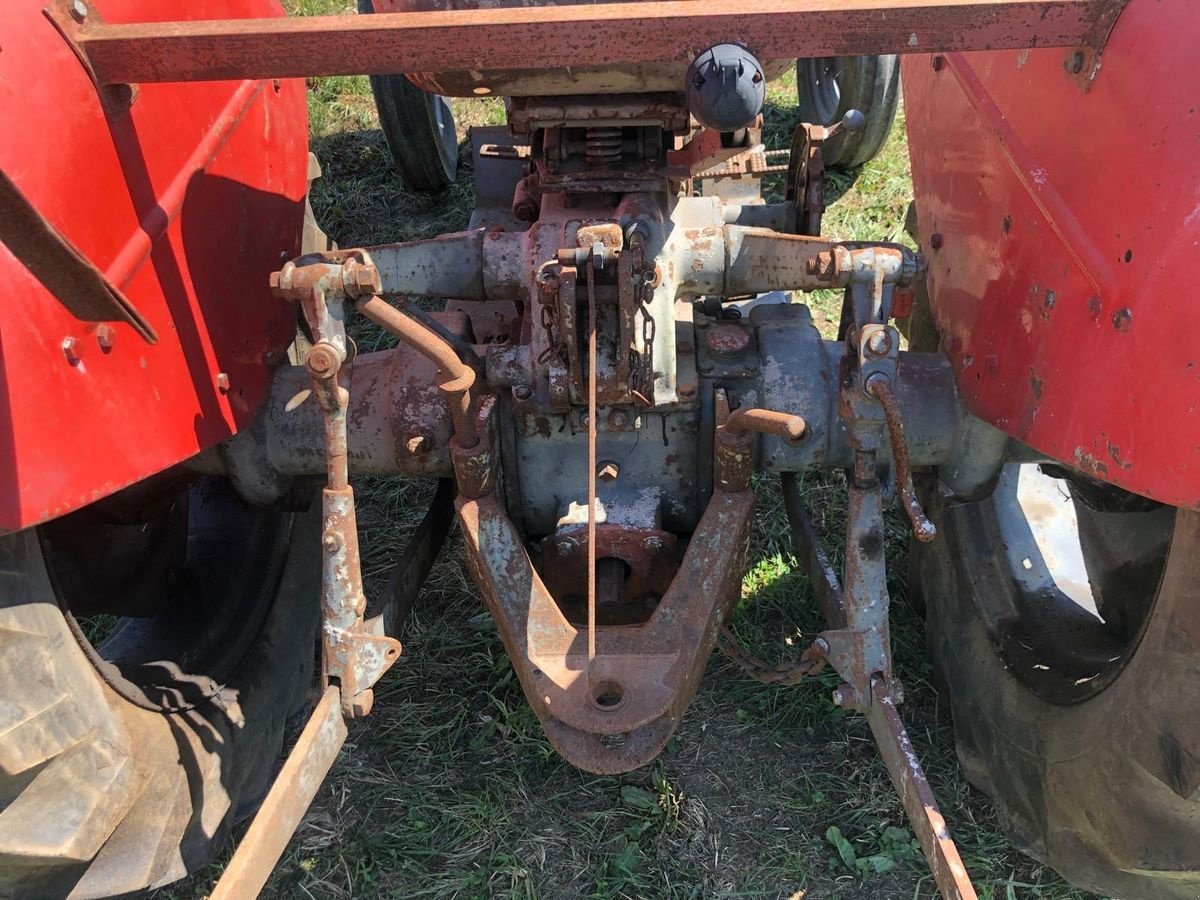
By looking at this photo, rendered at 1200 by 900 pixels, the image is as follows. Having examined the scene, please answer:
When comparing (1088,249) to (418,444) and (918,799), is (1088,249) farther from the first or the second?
(418,444)

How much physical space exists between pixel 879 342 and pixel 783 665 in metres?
0.61

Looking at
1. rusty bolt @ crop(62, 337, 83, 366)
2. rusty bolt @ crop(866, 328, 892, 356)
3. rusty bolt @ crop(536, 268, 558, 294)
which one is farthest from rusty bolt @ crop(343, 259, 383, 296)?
rusty bolt @ crop(866, 328, 892, 356)

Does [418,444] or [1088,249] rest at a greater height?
[1088,249]

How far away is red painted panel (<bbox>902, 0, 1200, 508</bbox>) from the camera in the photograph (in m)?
1.21

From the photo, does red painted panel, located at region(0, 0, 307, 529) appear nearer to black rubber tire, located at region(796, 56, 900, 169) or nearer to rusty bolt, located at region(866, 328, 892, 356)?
rusty bolt, located at region(866, 328, 892, 356)

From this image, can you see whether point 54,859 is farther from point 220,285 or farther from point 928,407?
point 928,407

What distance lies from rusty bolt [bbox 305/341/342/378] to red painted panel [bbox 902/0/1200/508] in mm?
1094

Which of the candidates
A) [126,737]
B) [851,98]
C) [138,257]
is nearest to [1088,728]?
[126,737]

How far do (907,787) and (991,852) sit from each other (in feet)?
2.63

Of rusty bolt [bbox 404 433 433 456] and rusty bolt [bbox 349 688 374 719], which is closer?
rusty bolt [bbox 349 688 374 719]

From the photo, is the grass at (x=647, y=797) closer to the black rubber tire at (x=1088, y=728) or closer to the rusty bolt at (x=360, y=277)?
the black rubber tire at (x=1088, y=728)

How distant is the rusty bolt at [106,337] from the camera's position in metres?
1.38

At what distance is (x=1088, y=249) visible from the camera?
138cm

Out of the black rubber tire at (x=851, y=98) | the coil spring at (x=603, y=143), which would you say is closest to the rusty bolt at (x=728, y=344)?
the coil spring at (x=603, y=143)
